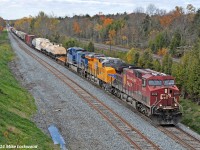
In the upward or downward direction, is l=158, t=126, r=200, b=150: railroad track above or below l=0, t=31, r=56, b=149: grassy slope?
below

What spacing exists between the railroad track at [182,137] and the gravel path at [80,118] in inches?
16.6

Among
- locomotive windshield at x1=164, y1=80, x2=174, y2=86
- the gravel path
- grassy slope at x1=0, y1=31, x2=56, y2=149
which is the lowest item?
the gravel path

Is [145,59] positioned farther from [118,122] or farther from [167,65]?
[118,122]

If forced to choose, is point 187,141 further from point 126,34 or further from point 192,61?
point 126,34

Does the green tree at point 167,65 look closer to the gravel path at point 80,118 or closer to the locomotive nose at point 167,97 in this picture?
the gravel path at point 80,118

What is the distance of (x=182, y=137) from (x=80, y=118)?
6.82 metres

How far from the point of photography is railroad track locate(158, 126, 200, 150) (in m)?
17.8

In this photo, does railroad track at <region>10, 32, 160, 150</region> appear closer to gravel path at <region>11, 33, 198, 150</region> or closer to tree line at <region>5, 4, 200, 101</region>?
gravel path at <region>11, 33, 198, 150</region>

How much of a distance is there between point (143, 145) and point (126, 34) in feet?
266

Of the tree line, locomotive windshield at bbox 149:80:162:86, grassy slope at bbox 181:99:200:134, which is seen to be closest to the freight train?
locomotive windshield at bbox 149:80:162:86

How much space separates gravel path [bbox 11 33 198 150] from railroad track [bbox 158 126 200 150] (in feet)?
1.38

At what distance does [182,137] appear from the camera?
63.2ft

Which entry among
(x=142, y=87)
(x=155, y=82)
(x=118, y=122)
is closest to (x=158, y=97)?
(x=155, y=82)

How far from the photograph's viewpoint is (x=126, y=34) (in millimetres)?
97000
